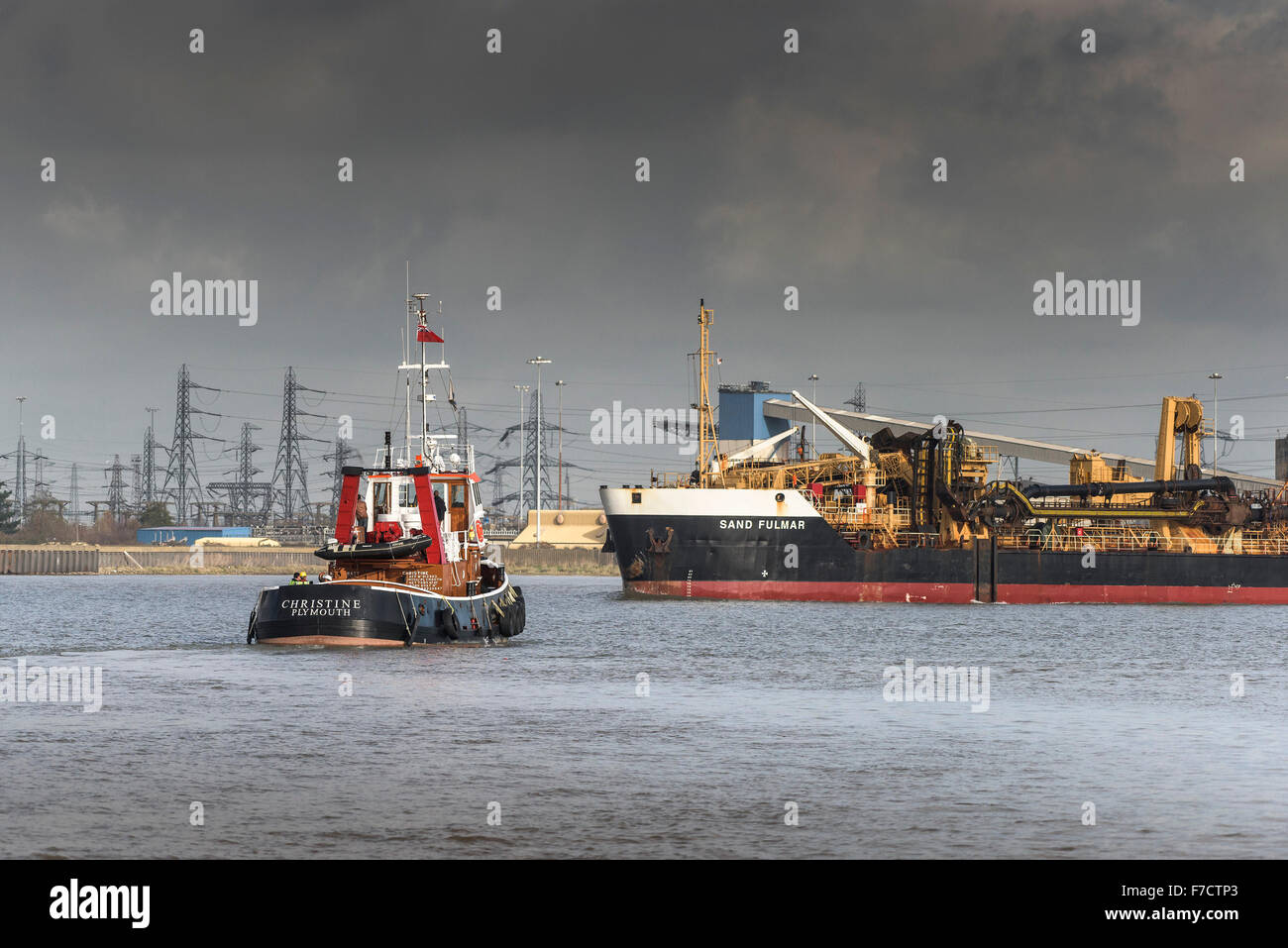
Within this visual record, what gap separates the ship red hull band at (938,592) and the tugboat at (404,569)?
27.4 metres

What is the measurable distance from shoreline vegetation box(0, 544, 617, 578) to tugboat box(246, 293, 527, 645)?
10296 centimetres

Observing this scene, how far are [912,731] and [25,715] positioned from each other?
16927 mm

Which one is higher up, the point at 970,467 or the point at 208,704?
the point at 970,467

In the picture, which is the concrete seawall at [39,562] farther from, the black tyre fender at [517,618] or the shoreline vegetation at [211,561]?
the black tyre fender at [517,618]

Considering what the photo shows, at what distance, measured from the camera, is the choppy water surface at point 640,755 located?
15938 millimetres

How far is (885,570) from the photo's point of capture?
72562mm

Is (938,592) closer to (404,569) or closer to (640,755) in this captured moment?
(404,569)

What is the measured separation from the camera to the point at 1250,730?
2573 centimetres

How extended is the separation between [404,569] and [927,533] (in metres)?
40.7

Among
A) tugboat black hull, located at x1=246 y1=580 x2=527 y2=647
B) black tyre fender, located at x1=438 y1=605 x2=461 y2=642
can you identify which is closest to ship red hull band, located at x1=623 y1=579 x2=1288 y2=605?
black tyre fender, located at x1=438 y1=605 x2=461 y2=642
